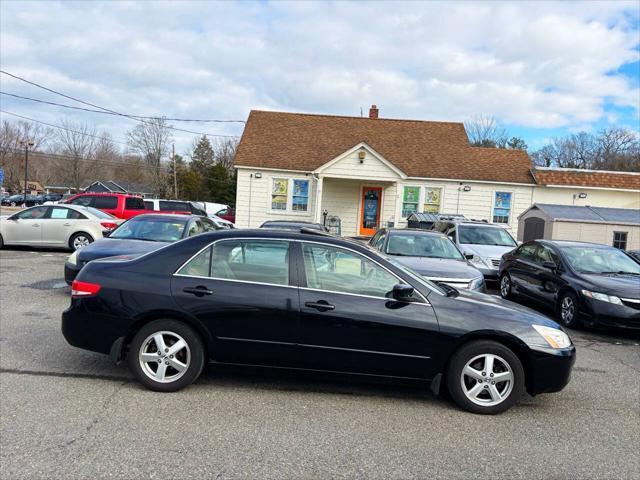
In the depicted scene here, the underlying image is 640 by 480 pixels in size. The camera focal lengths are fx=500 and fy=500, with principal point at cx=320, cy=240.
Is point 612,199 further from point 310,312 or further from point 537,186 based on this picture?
point 310,312

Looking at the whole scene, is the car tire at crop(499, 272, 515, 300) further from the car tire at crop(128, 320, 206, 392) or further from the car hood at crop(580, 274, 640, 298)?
the car tire at crop(128, 320, 206, 392)

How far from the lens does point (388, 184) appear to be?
22.4 metres

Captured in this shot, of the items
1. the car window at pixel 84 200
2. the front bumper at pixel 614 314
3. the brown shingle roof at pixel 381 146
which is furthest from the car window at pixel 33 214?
the front bumper at pixel 614 314

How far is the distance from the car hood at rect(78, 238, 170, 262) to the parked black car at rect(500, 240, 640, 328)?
6722mm

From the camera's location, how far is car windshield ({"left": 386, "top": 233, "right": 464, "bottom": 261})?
30.6ft

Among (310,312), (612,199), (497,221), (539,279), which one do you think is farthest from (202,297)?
(612,199)

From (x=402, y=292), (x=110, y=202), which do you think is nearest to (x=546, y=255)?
(x=402, y=292)

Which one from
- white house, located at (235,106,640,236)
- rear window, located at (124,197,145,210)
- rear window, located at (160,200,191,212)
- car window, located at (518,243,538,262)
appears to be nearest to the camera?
car window, located at (518,243,538,262)

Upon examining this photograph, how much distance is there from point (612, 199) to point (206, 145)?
61861 mm

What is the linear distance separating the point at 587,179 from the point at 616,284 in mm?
16701

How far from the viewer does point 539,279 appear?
921 centimetres

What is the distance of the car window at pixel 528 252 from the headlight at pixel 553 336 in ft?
18.2

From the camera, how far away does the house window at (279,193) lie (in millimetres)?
21980

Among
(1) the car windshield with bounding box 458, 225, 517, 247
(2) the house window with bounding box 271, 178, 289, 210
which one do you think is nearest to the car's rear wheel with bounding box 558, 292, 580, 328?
(1) the car windshield with bounding box 458, 225, 517, 247
